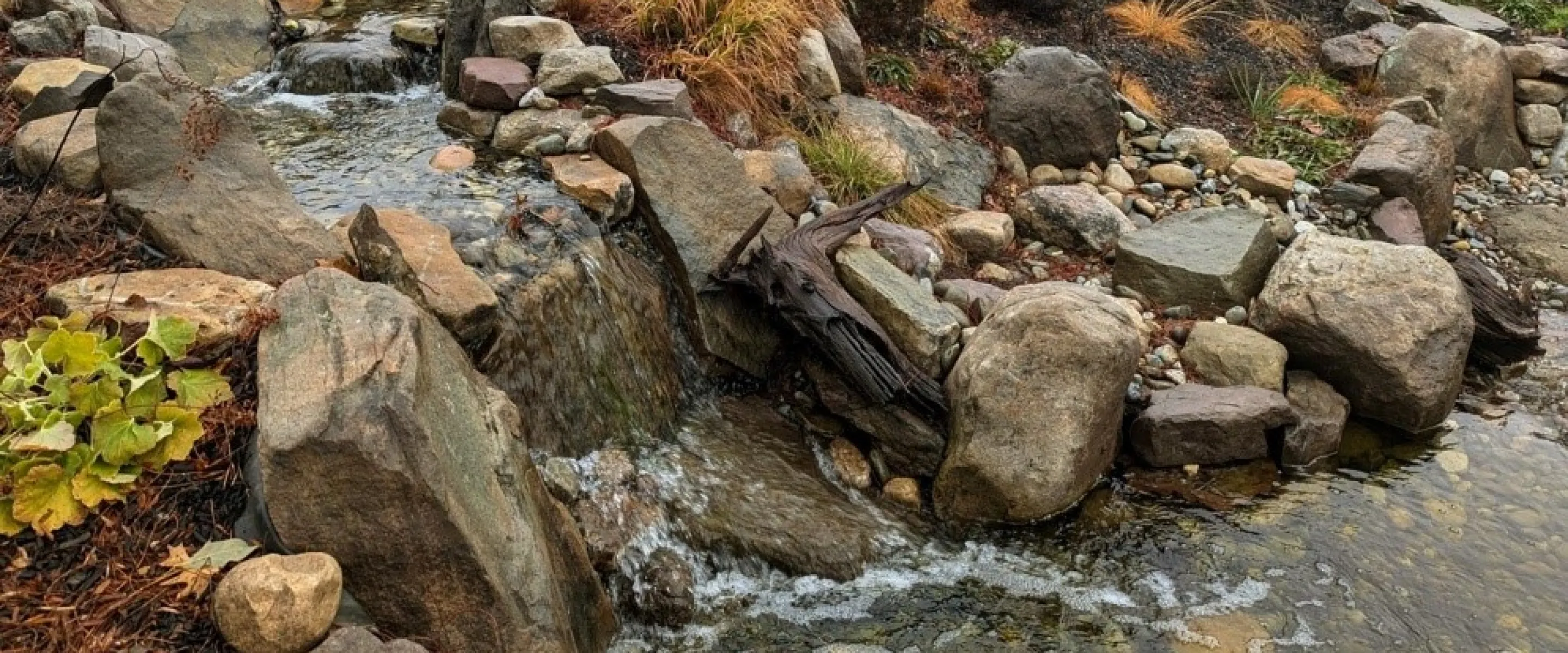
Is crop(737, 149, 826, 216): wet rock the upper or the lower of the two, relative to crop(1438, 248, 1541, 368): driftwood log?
upper

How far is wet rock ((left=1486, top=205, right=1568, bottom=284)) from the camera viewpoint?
8289 millimetres

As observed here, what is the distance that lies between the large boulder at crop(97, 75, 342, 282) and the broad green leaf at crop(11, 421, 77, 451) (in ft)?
3.56

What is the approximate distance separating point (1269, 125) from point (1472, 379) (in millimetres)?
3487

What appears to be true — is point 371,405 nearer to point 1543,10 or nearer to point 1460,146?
point 1460,146

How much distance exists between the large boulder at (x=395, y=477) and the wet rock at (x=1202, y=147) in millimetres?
6803

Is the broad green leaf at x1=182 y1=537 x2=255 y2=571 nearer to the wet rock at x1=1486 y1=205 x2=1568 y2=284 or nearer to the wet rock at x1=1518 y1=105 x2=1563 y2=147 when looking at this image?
the wet rock at x1=1486 y1=205 x2=1568 y2=284

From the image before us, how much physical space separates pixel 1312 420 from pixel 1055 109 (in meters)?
3.30

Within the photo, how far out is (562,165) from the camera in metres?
5.61

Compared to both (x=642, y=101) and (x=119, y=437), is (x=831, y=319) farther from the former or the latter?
(x=119, y=437)

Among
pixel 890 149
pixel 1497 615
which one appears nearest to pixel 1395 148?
pixel 890 149

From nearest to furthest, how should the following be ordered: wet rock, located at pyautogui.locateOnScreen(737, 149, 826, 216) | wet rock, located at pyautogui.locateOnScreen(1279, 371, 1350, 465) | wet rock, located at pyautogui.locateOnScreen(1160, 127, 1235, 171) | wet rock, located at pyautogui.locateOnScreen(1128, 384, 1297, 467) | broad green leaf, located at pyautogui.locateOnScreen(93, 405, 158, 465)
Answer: broad green leaf, located at pyautogui.locateOnScreen(93, 405, 158, 465) < wet rock, located at pyautogui.locateOnScreen(1128, 384, 1297, 467) < wet rock, located at pyautogui.locateOnScreen(1279, 371, 1350, 465) < wet rock, located at pyautogui.locateOnScreen(737, 149, 826, 216) < wet rock, located at pyautogui.locateOnScreen(1160, 127, 1235, 171)

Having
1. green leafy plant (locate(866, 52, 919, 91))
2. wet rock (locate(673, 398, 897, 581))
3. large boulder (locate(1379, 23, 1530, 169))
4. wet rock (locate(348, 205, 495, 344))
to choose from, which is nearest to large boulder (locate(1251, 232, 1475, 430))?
wet rock (locate(673, 398, 897, 581))

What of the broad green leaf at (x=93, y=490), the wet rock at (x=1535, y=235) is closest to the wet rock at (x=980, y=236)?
the wet rock at (x=1535, y=235)

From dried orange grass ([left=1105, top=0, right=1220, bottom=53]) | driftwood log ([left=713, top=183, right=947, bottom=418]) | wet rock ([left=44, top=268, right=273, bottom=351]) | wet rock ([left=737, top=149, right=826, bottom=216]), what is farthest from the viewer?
dried orange grass ([left=1105, top=0, right=1220, bottom=53])
